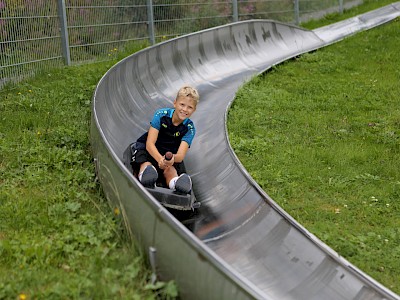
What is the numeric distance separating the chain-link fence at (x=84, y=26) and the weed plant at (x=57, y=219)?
1.39 metres

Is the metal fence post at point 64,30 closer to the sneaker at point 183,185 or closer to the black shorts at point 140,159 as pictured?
the black shorts at point 140,159

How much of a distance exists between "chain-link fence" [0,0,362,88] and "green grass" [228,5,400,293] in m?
2.44

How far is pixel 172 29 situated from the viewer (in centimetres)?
1241

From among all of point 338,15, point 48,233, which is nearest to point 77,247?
point 48,233

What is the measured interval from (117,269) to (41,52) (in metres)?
6.18

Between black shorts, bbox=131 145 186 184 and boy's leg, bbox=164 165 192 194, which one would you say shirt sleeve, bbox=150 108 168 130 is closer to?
black shorts, bbox=131 145 186 184

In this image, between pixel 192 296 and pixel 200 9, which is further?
pixel 200 9

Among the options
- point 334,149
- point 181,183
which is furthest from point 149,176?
point 334,149

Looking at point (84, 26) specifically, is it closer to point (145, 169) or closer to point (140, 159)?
point (140, 159)

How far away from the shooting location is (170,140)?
587 centimetres

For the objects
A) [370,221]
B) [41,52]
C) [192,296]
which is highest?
[41,52]

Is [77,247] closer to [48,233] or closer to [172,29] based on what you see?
[48,233]

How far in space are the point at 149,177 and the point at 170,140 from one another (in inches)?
32.2

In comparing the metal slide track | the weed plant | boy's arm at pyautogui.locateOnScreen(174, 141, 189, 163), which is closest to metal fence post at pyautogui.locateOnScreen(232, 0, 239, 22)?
the metal slide track
